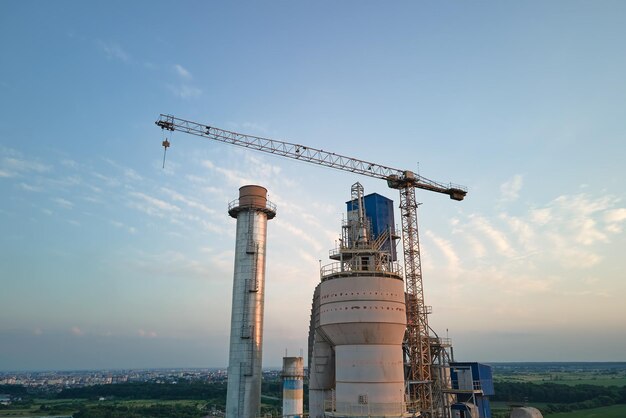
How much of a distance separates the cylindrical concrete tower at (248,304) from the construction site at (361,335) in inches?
4.5

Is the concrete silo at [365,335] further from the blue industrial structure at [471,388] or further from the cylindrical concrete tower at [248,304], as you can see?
the blue industrial structure at [471,388]

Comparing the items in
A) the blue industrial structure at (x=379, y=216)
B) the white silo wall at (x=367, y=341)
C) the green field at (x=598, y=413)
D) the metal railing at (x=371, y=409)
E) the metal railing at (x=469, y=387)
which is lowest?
the green field at (x=598, y=413)

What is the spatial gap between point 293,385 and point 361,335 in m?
19.3

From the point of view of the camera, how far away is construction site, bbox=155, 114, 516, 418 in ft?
117

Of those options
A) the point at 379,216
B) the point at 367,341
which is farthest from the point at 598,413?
the point at 367,341

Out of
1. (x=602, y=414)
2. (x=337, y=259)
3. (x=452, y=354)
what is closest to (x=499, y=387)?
(x=602, y=414)

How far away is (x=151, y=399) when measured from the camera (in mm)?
154625

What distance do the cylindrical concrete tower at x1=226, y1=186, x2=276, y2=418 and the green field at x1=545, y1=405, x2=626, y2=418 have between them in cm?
9295

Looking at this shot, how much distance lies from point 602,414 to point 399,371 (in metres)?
99.3

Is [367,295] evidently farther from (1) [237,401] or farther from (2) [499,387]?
(2) [499,387]

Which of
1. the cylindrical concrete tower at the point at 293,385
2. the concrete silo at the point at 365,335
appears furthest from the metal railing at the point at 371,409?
the cylindrical concrete tower at the point at 293,385

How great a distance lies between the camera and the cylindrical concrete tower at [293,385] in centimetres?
4975

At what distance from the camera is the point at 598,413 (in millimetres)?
104125

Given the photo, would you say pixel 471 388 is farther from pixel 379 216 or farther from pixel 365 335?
pixel 379 216
